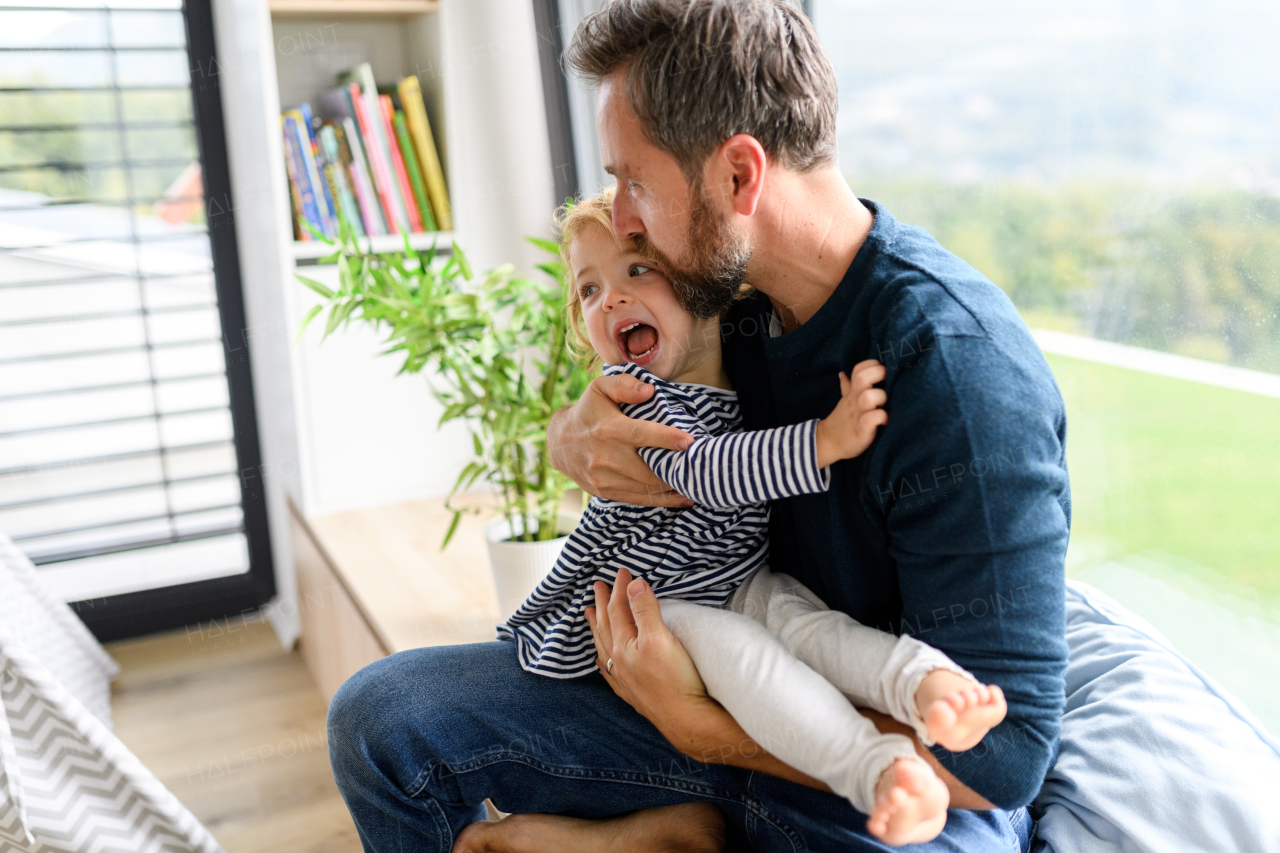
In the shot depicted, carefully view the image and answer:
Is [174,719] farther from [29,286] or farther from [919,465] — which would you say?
[919,465]

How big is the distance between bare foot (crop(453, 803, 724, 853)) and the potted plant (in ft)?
1.71

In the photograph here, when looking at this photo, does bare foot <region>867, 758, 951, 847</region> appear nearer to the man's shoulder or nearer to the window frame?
the man's shoulder

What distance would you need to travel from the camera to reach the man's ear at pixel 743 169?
100 cm

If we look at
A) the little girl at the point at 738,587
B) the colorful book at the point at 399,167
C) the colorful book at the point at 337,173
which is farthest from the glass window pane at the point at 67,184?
the little girl at the point at 738,587

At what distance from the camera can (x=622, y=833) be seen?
1.15 meters

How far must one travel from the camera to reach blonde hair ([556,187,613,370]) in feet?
3.92

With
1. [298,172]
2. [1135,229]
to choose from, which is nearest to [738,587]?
[1135,229]

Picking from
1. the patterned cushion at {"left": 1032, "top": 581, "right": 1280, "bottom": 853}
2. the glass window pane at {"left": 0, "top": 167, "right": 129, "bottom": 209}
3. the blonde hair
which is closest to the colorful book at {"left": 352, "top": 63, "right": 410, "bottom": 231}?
the glass window pane at {"left": 0, "top": 167, "right": 129, "bottom": 209}

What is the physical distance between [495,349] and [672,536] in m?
0.58

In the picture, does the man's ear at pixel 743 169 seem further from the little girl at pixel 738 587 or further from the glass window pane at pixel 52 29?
the glass window pane at pixel 52 29

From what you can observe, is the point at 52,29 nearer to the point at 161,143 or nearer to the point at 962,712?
the point at 161,143

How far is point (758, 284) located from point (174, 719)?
2.03m

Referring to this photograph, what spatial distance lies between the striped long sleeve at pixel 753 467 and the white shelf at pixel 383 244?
1392 millimetres

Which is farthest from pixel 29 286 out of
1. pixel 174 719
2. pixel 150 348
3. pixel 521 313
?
pixel 521 313
